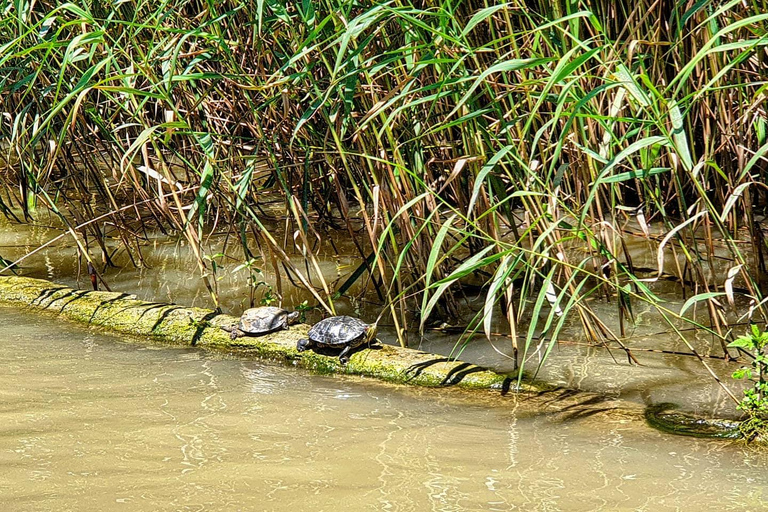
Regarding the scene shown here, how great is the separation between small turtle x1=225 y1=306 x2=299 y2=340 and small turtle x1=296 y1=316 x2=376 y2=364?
0.21 meters

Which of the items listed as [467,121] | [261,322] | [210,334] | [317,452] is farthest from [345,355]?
[467,121]

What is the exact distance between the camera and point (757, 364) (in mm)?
2547

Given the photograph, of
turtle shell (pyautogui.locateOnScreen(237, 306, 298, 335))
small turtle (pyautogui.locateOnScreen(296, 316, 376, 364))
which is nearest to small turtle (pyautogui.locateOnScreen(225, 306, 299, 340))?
turtle shell (pyautogui.locateOnScreen(237, 306, 298, 335))

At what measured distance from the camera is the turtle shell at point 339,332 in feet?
10.8

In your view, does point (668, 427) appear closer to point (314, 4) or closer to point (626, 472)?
point (626, 472)

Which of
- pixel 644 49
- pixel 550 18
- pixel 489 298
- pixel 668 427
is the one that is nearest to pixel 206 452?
pixel 489 298

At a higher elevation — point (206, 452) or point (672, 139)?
point (672, 139)

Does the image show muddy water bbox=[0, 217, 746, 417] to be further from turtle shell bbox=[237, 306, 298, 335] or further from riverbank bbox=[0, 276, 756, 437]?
turtle shell bbox=[237, 306, 298, 335]

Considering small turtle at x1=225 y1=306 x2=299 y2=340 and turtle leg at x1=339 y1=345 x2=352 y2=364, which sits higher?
small turtle at x1=225 y1=306 x2=299 y2=340

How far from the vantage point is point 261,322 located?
3557 millimetres

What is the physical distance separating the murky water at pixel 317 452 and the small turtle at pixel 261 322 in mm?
285

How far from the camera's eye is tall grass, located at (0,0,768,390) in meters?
2.62

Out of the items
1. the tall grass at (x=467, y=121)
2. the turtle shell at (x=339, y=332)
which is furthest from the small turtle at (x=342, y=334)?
the tall grass at (x=467, y=121)

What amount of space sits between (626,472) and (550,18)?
5.29ft
